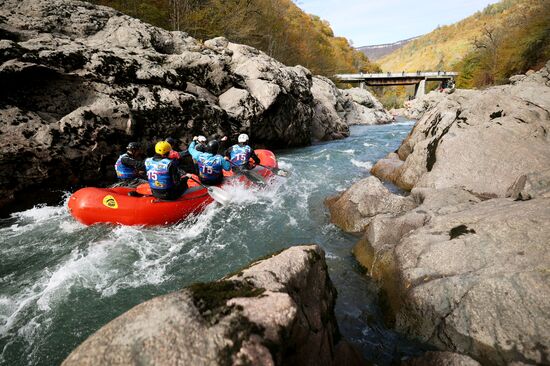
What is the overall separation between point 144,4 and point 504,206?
2069cm

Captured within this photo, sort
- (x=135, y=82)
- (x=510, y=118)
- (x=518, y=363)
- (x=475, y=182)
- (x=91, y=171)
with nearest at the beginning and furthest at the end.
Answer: (x=518, y=363) < (x=475, y=182) < (x=510, y=118) < (x=91, y=171) < (x=135, y=82)

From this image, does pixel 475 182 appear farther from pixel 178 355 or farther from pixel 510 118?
pixel 178 355

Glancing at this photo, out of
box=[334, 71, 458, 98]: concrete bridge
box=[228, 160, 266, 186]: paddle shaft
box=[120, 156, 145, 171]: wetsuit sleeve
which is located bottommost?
box=[228, 160, 266, 186]: paddle shaft

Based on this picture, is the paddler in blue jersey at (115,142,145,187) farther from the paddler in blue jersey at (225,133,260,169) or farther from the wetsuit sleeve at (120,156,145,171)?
the paddler in blue jersey at (225,133,260,169)

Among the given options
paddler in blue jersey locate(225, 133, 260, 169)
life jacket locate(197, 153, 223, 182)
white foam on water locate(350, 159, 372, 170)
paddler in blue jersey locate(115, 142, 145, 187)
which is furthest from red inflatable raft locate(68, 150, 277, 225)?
white foam on water locate(350, 159, 372, 170)

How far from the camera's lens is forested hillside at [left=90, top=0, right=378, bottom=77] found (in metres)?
18.7

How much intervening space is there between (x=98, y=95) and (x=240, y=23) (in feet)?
57.0

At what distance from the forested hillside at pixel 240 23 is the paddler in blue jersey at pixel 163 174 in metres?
15.5

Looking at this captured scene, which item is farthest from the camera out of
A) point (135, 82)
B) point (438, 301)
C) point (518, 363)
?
point (135, 82)

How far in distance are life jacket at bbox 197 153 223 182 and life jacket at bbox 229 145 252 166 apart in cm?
127

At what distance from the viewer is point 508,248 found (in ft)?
10.9

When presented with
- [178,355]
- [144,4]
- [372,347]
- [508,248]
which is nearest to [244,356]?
[178,355]

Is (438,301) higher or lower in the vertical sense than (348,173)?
higher

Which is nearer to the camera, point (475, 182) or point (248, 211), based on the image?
point (475, 182)
